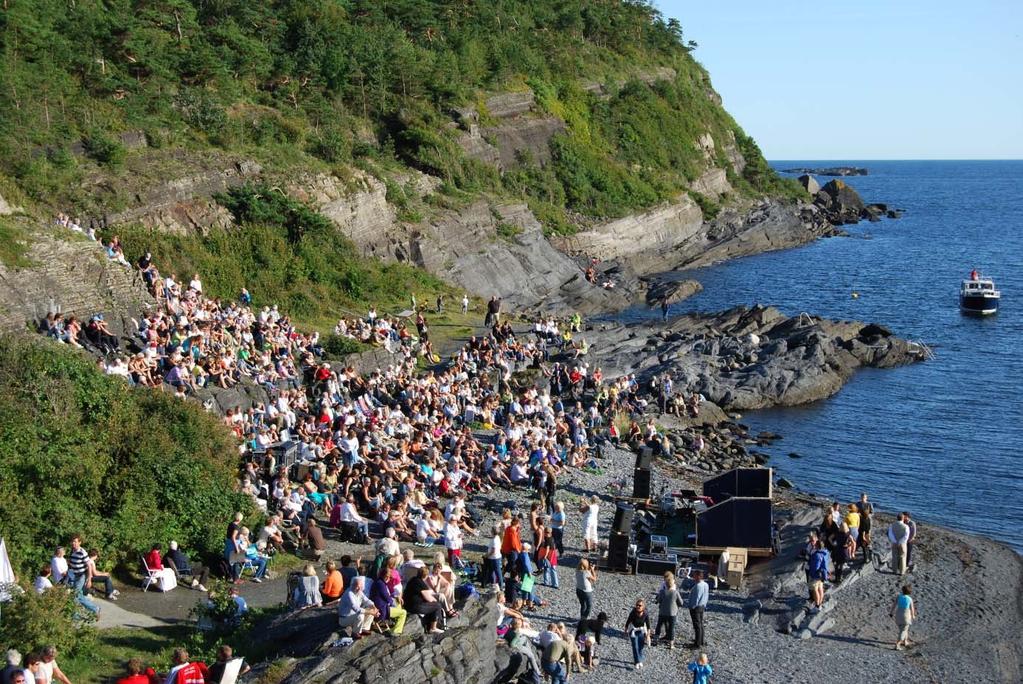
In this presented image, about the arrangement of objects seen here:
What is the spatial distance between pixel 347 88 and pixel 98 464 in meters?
40.9

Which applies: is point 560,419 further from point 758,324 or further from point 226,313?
point 758,324

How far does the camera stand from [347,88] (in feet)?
185

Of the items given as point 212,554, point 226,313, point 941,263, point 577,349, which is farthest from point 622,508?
point 941,263

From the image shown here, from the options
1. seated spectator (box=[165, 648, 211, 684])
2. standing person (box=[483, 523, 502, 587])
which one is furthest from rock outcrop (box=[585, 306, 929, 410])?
seated spectator (box=[165, 648, 211, 684])

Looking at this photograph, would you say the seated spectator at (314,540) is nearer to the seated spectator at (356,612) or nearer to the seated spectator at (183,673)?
the seated spectator at (356,612)

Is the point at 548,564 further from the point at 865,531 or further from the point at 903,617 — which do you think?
the point at 865,531

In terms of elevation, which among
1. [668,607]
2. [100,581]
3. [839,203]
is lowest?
[668,607]

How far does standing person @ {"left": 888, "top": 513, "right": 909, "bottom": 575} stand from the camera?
73.9 feet

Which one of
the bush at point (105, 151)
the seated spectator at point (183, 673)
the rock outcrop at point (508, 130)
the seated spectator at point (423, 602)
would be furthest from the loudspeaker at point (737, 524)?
the rock outcrop at point (508, 130)

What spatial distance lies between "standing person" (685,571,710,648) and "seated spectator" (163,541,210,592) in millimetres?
8349

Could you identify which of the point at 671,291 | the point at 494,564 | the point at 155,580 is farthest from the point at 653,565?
the point at 671,291

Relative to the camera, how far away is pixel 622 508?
72.3ft

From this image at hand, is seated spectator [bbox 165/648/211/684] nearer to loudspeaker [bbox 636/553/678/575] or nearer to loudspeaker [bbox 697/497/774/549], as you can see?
loudspeaker [bbox 636/553/678/575]

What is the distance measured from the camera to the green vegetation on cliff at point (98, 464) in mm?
17562
